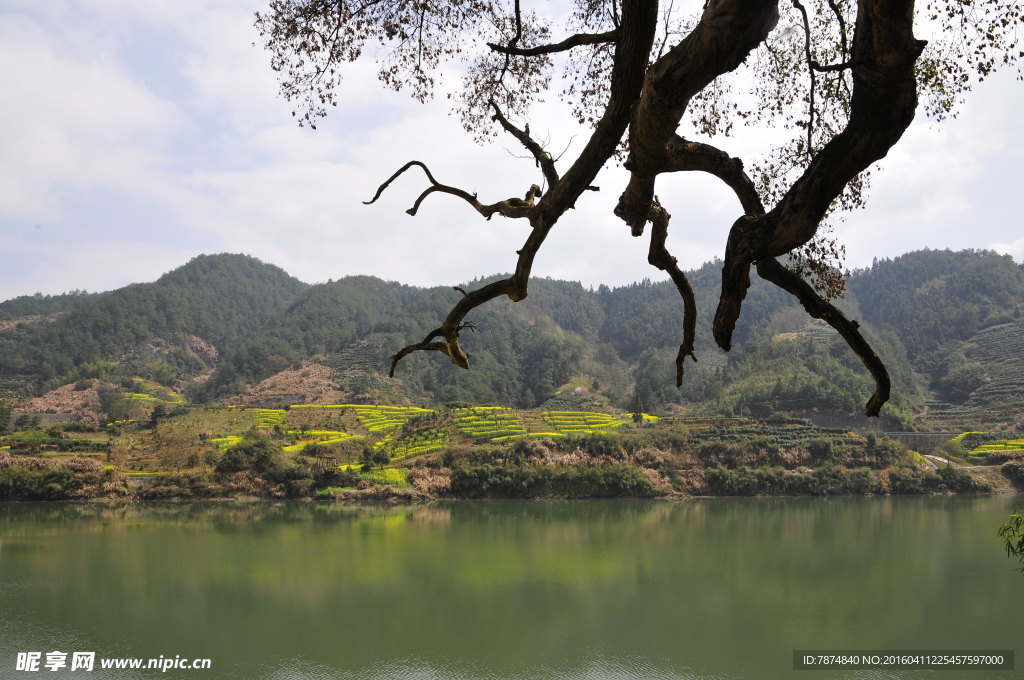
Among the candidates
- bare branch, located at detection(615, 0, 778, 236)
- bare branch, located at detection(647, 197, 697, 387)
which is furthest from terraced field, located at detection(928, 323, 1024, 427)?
bare branch, located at detection(615, 0, 778, 236)

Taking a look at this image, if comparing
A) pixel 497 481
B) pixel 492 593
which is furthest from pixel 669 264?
pixel 497 481

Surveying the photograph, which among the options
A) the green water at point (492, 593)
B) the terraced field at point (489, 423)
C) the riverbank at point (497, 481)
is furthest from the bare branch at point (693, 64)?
the terraced field at point (489, 423)

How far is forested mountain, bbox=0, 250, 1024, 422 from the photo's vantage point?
142 feet

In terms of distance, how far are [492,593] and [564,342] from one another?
45097 mm

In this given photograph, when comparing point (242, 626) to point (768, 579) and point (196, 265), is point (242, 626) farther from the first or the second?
point (196, 265)

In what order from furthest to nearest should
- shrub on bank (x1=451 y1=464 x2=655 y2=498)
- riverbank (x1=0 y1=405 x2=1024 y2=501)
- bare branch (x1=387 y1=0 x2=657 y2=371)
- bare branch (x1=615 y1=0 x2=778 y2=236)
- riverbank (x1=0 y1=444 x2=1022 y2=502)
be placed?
shrub on bank (x1=451 y1=464 x2=655 y2=498) < riverbank (x1=0 y1=405 x2=1024 y2=501) < riverbank (x1=0 y1=444 x2=1022 y2=502) < bare branch (x1=387 y1=0 x2=657 y2=371) < bare branch (x1=615 y1=0 x2=778 y2=236)

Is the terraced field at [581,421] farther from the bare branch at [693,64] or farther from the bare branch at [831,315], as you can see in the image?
the bare branch at [693,64]

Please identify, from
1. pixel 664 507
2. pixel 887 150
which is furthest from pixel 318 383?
pixel 887 150

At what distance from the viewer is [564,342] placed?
188 feet

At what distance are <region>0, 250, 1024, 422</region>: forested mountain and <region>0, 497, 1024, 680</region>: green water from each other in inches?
862

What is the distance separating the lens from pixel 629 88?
6.78ft

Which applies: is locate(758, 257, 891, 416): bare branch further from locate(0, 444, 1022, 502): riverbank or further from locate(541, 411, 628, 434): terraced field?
locate(541, 411, 628, 434): terraced field

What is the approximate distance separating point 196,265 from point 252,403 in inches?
1555

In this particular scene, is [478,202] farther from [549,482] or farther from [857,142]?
[549,482]
